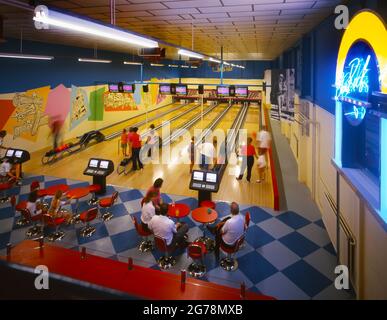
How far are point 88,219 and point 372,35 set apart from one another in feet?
17.4

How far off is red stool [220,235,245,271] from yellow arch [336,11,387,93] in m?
3.15

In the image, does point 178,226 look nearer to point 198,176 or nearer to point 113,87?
point 198,176

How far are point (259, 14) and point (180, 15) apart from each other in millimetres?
1571

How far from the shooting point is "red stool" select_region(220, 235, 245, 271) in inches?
192

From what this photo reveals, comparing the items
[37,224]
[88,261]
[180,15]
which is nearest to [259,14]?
[180,15]

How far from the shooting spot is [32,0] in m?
3.63

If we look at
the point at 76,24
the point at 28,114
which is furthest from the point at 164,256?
the point at 28,114

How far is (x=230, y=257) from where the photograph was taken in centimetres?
520

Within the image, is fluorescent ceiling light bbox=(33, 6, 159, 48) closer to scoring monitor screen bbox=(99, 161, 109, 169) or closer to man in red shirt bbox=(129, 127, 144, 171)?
scoring monitor screen bbox=(99, 161, 109, 169)

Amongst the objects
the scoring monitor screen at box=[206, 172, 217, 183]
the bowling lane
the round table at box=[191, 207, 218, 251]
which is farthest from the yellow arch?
the bowling lane

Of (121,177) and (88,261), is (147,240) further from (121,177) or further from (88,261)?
(121,177)

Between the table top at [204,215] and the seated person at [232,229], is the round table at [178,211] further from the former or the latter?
the seated person at [232,229]
